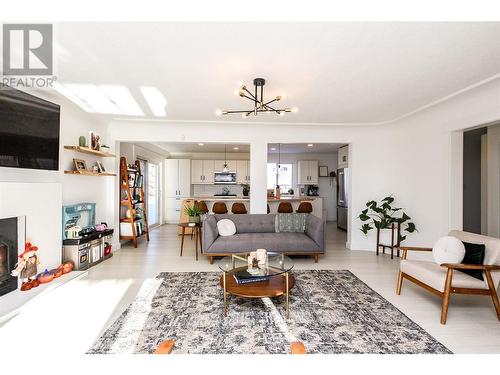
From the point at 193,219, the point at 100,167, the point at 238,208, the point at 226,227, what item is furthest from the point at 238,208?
the point at 100,167

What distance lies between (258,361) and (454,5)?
1180 mm

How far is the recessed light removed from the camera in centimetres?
338

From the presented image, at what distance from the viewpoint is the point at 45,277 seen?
10.7ft

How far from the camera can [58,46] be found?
2266 mm

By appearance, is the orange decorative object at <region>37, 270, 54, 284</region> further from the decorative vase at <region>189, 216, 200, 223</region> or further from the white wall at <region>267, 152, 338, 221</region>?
the white wall at <region>267, 152, 338, 221</region>

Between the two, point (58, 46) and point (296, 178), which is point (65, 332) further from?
point (296, 178)

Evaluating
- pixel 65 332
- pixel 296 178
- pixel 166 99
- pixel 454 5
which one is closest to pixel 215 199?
pixel 166 99

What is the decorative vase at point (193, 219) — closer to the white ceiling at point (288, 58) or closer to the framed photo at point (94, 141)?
the framed photo at point (94, 141)

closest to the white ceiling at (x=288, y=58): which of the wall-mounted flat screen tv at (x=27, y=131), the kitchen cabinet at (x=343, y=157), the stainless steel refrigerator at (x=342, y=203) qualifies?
the wall-mounted flat screen tv at (x=27, y=131)

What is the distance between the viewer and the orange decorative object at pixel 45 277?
322cm

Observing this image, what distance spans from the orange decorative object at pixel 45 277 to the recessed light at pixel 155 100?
2.74 meters

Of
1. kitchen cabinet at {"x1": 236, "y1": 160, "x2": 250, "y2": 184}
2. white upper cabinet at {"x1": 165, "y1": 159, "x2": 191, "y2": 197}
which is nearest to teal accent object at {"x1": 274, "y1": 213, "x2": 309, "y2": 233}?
kitchen cabinet at {"x1": 236, "y1": 160, "x2": 250, "y2": 184}

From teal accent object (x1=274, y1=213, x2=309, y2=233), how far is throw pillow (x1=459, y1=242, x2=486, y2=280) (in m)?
2.45

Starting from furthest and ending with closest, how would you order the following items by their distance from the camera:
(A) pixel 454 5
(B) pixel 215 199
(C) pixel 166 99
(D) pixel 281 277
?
(B) pixel 215 199, (C) pixel 166 99, (D) pixel 281 277, (A) pixel 454 5
